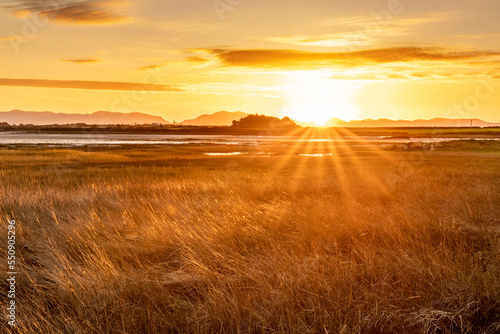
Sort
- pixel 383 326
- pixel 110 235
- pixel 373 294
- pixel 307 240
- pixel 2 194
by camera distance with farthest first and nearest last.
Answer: pixel 2 194, pixel 110 235, pixel 307 240, pixel 373 294, pixel 383 326

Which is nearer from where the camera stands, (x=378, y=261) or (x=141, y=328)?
(x=141, y=328)

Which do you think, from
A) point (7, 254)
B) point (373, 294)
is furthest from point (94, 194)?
point (373, 294)

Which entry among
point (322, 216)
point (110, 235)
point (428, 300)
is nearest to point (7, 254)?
point (110, 235)

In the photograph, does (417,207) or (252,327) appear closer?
(252,327)

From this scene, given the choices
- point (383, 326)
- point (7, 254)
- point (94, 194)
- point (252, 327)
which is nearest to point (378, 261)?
point (383, 326)

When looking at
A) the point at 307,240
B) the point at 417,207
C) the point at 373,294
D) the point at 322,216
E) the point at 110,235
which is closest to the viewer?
the point at 373,294

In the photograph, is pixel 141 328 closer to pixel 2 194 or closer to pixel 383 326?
pixel 383 326

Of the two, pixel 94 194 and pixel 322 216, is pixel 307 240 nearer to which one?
pixel 322 216

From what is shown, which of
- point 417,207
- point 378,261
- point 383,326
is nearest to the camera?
point 383,326

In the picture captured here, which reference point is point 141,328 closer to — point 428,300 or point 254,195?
point 428,300

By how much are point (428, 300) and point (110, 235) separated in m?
6.75

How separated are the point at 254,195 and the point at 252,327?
10.9m

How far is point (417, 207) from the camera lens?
12.1 meters

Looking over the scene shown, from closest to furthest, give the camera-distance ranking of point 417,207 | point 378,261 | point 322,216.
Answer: point 378,261, point 322,216, point 417,207
